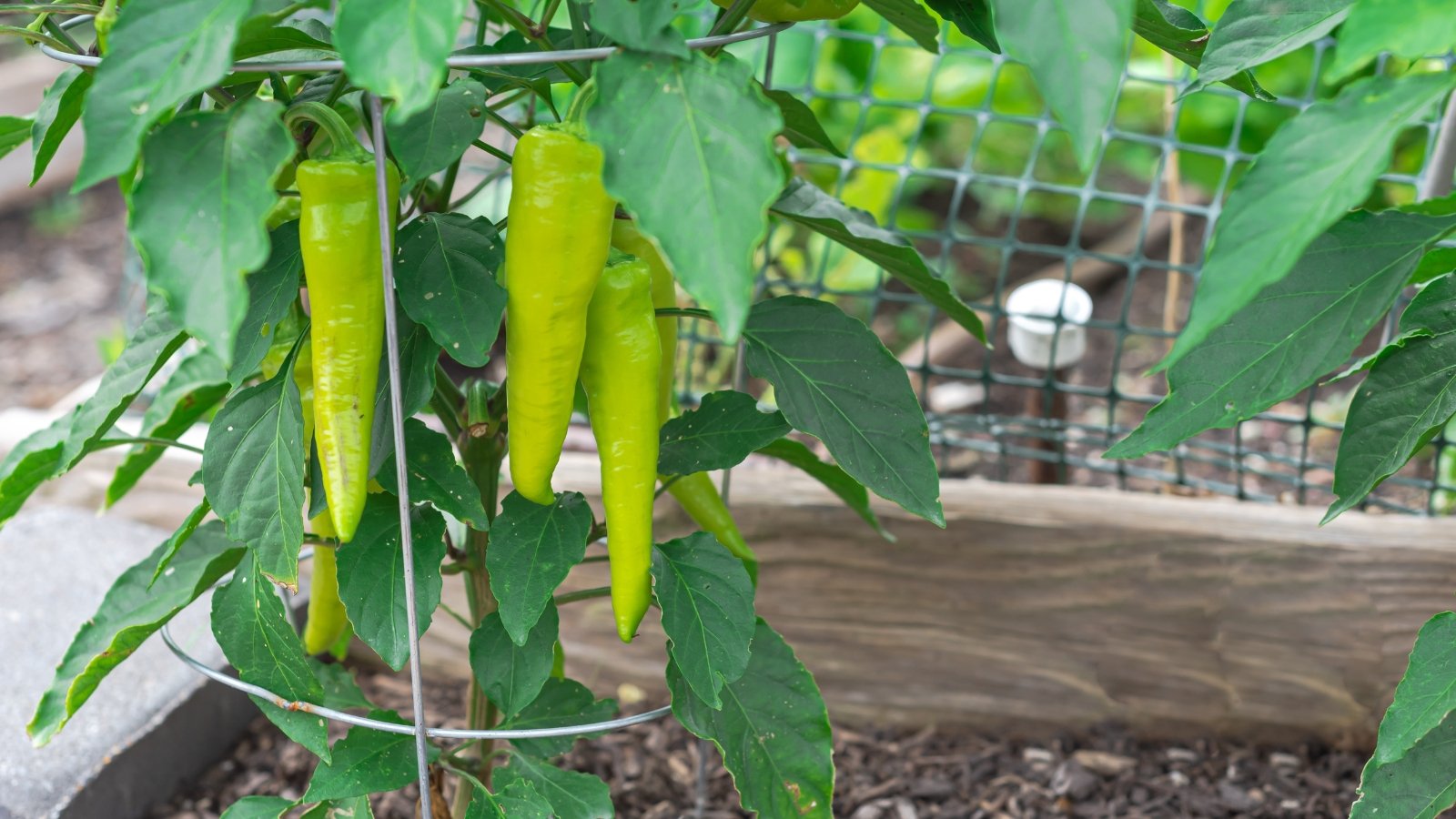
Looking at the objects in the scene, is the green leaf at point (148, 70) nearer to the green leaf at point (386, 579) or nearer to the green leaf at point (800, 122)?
the green leaf at point (386, 579)

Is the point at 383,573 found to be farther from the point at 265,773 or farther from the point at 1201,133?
the point at 1201,133

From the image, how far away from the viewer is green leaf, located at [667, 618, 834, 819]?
3.36ft

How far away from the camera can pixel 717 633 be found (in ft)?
2.99

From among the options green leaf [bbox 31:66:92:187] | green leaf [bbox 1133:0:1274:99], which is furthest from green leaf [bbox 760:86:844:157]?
green leaf [bbox 31:66:92:187]

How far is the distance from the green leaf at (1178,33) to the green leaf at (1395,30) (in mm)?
176

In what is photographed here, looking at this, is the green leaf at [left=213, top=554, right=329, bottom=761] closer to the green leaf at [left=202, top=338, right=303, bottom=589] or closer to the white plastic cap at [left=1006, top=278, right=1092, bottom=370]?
the green leaf at [left=202, top=338, right=303, bottom=589]

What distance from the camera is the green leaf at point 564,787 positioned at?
38.4 inches

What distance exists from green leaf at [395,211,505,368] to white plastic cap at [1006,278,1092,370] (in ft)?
3.52

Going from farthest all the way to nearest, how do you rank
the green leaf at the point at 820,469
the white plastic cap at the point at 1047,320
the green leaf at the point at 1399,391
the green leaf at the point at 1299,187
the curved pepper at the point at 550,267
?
the white plastic cap at the point at 1047,320 < the green leaf at the point at 820,469 < the green leaf at the point at 1399,391 < the curved pepper at the point at 550,267 < the green leaf at the point at 1299,187

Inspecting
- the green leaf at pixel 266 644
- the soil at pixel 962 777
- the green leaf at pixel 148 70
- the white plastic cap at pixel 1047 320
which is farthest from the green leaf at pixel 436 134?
the white plastic cap at pixel 1047 320

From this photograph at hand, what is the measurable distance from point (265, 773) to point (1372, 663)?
4.33 feet

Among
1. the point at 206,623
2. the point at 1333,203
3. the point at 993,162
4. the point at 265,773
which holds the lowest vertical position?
the point at 265,773

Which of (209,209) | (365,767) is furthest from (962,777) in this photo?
(209,209)

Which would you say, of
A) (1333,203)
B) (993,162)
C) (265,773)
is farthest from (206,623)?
(993,162)
